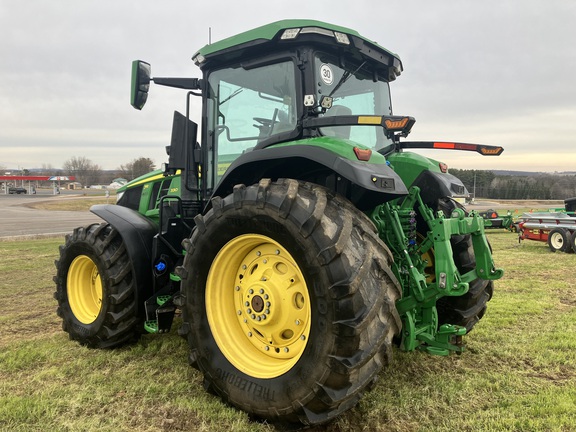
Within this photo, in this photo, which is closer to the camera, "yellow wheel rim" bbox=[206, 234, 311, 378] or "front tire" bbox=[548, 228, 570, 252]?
"yellow wheel rim" bbox=[206, 234, 311, 378]

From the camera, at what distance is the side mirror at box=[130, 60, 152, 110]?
3824 mm

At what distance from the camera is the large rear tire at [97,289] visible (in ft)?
12.9

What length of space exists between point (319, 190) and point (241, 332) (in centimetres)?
122

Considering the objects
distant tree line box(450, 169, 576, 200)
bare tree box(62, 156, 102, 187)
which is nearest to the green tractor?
distant tree line box(450, 169, 576, 200)

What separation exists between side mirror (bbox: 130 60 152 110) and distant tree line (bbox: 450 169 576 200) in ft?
Result: 151

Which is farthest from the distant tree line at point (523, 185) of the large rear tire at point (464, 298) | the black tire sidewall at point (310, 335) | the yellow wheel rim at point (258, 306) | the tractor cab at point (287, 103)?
the black tire sidewall at point (310, 335)

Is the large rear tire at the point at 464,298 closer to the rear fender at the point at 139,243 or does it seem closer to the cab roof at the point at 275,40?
the cab roof at the point at 275,40

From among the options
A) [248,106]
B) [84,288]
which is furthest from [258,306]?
[84,288]

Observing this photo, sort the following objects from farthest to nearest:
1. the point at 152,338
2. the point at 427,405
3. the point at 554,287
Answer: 1. the point at 554,287
2. the point at 152,338
3. the point at 427,405

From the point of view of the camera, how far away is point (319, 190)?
2.72 meters

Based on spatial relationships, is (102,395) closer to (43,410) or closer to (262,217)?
(43,410)

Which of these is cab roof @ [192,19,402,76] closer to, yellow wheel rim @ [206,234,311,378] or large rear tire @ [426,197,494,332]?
yellow wheel rim @ [206,234,311,378]

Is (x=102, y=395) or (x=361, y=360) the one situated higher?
(x=361, y=360)

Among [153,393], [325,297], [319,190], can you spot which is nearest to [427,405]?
[325,297]
